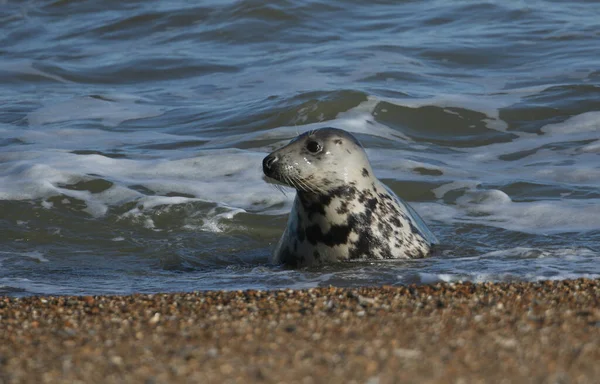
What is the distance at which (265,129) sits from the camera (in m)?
11.3

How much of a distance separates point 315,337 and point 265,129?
768 cm

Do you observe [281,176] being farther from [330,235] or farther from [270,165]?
[330,235]

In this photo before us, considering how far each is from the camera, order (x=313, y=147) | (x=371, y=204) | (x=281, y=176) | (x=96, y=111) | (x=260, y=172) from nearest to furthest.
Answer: (x=281, y=176)
(x=313, y=147)
(x=371, y=204)
(x=260, y=172)
(x=96, y=111)

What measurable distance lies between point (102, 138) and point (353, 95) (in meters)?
2.98

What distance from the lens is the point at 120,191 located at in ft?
29.1

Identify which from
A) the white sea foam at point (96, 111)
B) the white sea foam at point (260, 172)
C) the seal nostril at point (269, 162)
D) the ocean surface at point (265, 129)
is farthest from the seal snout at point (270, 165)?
the white sea foam at point (96, 111)

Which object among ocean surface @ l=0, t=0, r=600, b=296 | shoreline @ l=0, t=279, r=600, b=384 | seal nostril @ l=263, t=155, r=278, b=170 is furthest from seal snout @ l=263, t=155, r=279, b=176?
shoreline @ l=0, t=279, r=600, b=384

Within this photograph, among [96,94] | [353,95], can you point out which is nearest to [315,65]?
[353,95]

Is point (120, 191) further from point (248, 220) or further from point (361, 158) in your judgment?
point (361, 158)

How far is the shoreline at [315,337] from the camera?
324cm

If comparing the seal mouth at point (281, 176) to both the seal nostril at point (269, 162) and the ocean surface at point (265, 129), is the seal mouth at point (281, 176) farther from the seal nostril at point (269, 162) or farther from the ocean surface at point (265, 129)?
the ocean surface at point (265, 129)

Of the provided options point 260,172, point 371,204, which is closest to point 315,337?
point 371,204

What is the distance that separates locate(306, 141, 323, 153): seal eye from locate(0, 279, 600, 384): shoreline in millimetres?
1635

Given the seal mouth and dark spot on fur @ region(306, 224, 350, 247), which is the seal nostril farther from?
dark spot on fur @ region(306, 224, 350, 247)
